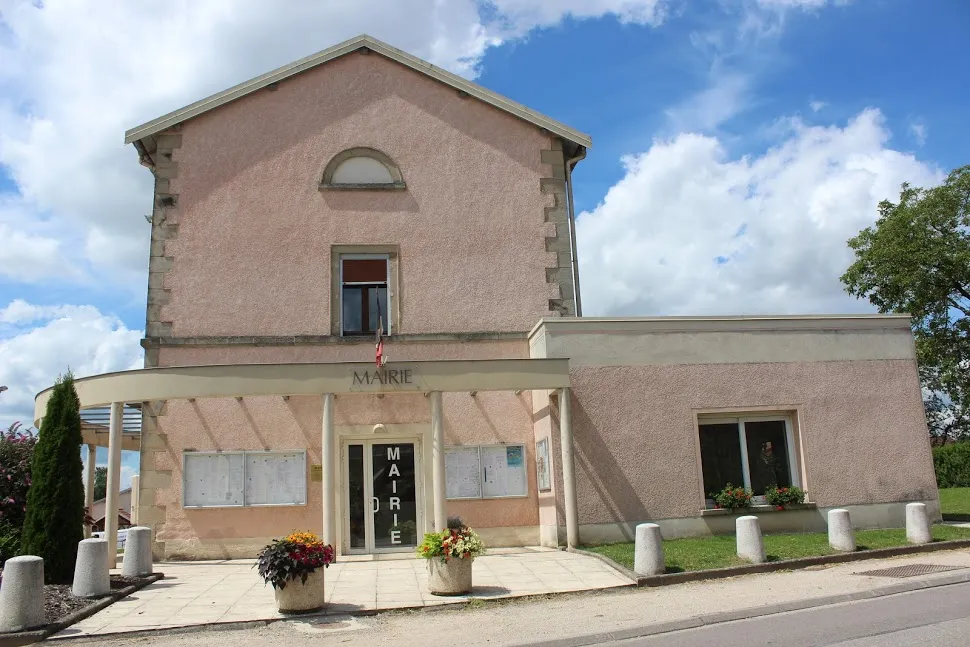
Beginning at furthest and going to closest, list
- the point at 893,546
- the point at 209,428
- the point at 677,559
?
the point at 209,428 → the point at 893,546 → the point at 677,559

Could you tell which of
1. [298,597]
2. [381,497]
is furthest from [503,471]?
[298,597]

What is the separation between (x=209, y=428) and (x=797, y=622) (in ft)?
34.7

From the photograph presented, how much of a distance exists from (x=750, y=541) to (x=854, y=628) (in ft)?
12.2

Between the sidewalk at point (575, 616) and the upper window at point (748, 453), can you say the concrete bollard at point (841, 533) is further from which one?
the upper window at point (748, 453)

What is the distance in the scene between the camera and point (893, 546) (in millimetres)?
12641

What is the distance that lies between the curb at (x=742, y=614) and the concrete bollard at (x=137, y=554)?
22.7 feet

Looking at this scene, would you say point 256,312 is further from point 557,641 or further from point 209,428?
point 557,641

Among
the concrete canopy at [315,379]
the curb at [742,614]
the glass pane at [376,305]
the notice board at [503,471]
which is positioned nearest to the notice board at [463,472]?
the notice board at [503,471]

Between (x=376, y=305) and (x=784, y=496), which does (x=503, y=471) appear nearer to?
(x=376, y=305)

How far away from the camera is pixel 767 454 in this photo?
15523 millimetres

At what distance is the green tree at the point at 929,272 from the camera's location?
2975cm

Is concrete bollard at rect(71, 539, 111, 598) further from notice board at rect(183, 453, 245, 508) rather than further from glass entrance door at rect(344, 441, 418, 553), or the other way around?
glass entrance door at rect(344, 441, 418, 553)

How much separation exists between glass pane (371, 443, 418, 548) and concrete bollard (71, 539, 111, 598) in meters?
4.95

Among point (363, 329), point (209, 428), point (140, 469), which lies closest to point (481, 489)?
point (363, 329)
